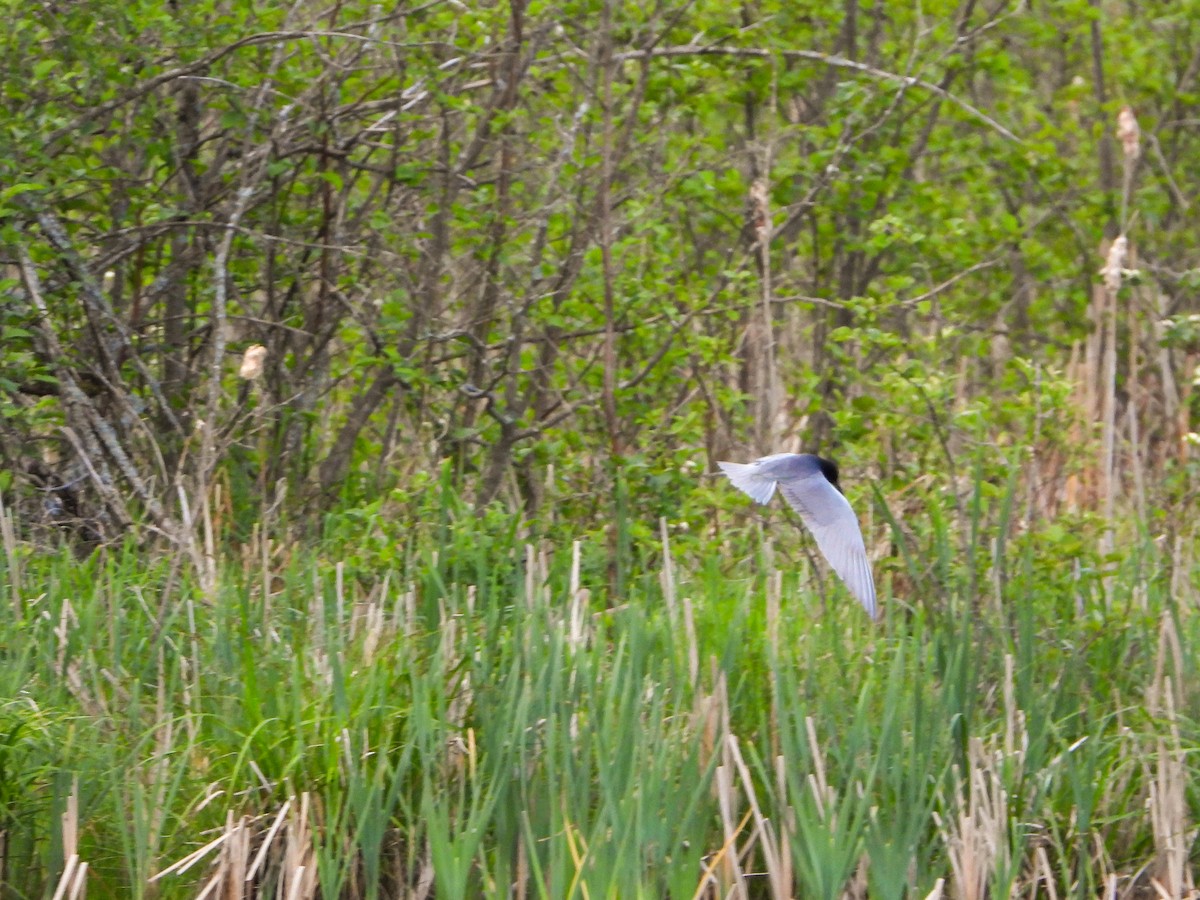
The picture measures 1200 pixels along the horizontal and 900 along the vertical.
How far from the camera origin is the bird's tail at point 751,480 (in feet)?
12.0

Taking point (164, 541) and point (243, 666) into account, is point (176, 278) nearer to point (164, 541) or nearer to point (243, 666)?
point (164, 541)

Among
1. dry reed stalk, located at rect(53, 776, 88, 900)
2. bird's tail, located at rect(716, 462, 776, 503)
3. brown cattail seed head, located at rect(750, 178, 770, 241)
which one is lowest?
dry reed stalk, located at rect(53, 776, 88, 900)

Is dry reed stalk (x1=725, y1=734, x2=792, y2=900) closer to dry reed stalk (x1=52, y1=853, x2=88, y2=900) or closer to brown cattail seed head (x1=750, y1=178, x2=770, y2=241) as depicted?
dry reed stalk (x1=52, y1=853, x2=88, y2=900)

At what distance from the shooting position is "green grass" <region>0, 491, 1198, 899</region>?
2.70 meters

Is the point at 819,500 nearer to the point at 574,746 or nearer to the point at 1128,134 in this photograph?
the point at 574,746

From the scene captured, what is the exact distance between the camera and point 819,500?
3613 millimetres

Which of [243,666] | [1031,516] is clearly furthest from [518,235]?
[243,666]

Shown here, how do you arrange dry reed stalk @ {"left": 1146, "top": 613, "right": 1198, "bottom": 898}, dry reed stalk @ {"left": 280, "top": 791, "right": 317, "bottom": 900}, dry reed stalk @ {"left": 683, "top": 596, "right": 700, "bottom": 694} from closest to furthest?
dry reed stalk @ {"left": 280, "top": 791, "right": 317, "bottom": 900}, dry reed stalk @ {"left": 1146, "top": 613, "right": 1198, "bottom": 898}, dry reed stalk @ {"left": 683, "top": 596, "right": 700, "bottom": 694}

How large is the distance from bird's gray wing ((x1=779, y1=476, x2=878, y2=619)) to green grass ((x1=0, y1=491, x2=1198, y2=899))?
0.14 m

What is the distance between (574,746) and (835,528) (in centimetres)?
95

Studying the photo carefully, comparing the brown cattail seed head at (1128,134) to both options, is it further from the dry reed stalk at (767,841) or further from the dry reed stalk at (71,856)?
the dry reed stalk at (71,856)

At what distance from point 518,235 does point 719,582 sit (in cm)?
181

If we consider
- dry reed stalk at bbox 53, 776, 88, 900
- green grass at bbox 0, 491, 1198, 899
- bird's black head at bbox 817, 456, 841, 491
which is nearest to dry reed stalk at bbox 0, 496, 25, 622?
green grass at bbox 0, 491, 1198, 899

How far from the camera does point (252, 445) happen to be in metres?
4.89
